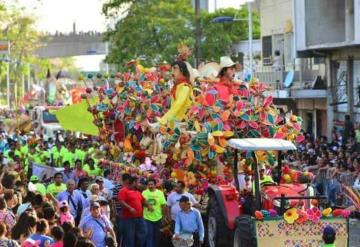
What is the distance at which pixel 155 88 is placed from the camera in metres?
22.8

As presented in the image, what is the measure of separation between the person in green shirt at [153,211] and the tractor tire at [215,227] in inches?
31.7

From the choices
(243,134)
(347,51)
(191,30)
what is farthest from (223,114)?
(191,30)

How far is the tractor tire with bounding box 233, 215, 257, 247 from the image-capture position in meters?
15.4

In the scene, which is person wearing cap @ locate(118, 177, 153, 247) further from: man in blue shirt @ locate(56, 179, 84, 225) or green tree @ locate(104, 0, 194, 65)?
green tree @ locate(104, 0, 194, 65)

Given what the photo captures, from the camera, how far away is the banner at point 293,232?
15.3 meters

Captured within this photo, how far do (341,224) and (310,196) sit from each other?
75 cm

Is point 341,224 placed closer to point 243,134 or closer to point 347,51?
point 243,134

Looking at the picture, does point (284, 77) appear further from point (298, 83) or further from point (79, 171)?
point (79, 171)

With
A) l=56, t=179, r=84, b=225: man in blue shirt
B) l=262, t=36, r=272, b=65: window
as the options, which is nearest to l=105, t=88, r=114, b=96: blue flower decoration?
l=56, t=179, r=84, b=225: man in blue shirt

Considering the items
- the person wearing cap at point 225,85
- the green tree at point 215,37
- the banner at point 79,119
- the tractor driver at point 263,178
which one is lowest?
the tractor driver at point 263,178

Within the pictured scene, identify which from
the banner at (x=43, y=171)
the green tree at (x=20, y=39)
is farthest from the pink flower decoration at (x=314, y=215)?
the green tree at (x=20, y=39)

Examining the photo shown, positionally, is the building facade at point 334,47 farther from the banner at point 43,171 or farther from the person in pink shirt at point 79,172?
the person in pink shirt at point 79,172

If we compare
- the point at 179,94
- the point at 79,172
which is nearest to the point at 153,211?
the point at 179,94

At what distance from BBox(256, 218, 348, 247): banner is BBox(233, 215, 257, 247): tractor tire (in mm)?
101
